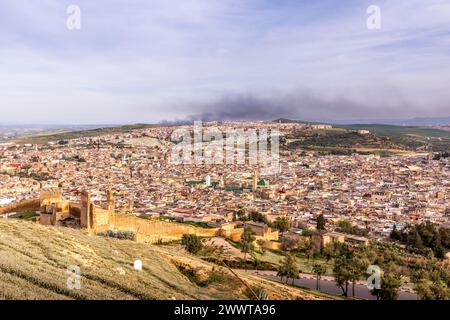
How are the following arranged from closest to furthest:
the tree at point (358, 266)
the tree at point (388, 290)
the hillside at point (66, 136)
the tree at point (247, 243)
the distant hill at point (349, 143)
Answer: the tree at point (388, 290) → the tree at point (358, 266) → the tree at point (247, 243) → the distant hill at point (349, 143) → the hillside at point (66, 136)

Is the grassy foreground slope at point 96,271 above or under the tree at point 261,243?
above

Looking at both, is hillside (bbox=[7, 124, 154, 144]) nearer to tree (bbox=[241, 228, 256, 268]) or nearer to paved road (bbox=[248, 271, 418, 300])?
tree (bbox=[241, 228, 256, 268])

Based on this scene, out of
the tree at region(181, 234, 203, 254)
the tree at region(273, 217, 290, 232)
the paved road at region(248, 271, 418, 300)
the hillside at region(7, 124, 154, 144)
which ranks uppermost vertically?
the hillside at region(7, 124, 154, 144)

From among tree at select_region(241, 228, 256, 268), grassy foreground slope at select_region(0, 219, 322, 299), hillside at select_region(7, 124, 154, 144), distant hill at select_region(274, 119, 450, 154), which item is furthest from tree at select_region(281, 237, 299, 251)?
hillside at select_region(7, 124, 154, 144)

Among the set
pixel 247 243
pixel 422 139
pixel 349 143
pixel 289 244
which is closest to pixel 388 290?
pixel 247 243

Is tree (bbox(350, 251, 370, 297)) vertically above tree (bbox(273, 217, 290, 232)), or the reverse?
tree (bbox(350, 251, 370, 297))

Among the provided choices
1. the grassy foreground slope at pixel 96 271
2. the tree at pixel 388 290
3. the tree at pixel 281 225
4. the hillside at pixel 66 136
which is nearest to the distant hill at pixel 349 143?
the hillside at pixel 66 136

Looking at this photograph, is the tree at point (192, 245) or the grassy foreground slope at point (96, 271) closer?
the grassy foreground slope at point (96, 271)

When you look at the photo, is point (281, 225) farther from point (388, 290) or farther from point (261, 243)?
point (388, 290)

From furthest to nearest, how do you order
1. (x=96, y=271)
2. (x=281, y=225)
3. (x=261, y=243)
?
(x=281, y=225)
(x=261, y=243)
(x=96, y=271)

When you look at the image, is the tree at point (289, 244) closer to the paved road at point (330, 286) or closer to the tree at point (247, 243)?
the tree at point (247, 243)
